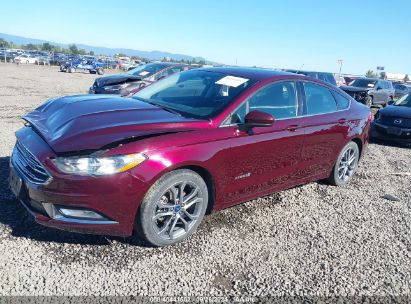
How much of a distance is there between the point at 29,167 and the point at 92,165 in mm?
671

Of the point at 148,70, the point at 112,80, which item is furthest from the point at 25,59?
the point at 112,80

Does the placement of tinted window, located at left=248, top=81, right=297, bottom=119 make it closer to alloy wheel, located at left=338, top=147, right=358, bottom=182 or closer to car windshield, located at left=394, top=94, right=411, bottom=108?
alloy wheel, located at left=338, top=147, right=358, bottom=182

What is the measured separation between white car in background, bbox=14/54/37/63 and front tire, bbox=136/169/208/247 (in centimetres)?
3746

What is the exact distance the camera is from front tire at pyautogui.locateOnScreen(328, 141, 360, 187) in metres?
5.17

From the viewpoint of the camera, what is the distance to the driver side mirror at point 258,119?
3.51 meters

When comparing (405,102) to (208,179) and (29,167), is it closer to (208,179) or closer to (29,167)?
(208,179)

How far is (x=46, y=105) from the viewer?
156 inches

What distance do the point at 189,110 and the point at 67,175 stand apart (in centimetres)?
147

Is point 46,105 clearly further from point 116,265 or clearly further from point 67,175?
point 116,265

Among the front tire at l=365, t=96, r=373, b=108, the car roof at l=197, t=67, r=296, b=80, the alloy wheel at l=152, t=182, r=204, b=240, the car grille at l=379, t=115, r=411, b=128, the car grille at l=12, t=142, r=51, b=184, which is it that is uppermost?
the car roof at l=197, t=67, r=296, b=80

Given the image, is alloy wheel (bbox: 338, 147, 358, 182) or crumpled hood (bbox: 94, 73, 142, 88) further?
crumpled hood (bbox: 94, 73, 142, 88)

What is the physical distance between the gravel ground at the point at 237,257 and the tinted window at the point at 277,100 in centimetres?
118

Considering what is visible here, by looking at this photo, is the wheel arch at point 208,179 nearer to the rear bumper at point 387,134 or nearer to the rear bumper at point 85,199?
the rear bumper at point 85,199

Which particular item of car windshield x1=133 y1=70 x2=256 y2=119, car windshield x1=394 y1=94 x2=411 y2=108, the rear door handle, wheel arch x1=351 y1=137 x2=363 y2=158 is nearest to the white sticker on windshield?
car windshield x1=133 y1=70 x2=256 y2=119
